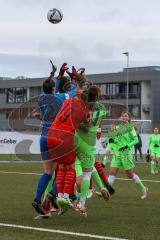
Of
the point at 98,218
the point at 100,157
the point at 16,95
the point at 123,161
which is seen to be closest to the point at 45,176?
the point at 98,218

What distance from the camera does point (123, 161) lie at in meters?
14.0

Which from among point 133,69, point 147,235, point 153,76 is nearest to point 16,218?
point 147,235

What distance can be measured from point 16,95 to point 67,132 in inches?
3554

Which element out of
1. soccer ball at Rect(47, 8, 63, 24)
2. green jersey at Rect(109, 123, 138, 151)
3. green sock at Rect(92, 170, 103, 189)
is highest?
soccer ball at Rect(47, 8, 63, 24)

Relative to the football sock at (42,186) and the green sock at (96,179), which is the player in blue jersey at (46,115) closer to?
the football sock at (42,186)

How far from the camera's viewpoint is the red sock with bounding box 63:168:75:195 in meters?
9.12

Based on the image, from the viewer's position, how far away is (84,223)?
915cm

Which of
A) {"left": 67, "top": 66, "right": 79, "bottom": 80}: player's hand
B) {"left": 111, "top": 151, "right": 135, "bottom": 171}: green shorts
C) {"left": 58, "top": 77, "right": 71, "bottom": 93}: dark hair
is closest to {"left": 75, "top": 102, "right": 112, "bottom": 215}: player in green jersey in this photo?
{"left": 67, "top": 66, "right": 79, "bottom": 80}: player's hand

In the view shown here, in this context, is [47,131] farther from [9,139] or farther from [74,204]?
[9,139]

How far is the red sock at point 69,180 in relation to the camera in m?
9.12

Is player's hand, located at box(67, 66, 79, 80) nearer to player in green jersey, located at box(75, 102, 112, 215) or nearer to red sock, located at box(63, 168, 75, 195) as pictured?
player in green jersey, located at box(75, 102, 112, 215)

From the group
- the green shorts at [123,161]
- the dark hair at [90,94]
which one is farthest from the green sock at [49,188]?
the green shorts at [123,161]

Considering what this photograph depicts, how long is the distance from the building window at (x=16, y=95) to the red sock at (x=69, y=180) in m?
87.9

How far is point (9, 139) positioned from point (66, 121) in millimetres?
22953
